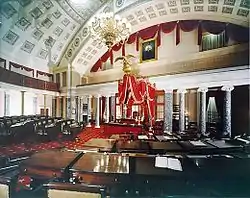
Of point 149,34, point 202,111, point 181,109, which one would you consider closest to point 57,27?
point 149,34

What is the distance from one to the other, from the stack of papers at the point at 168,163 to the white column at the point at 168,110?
17cm

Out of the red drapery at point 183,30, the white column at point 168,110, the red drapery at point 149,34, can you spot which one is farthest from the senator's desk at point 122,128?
the red drapery at point 149,34

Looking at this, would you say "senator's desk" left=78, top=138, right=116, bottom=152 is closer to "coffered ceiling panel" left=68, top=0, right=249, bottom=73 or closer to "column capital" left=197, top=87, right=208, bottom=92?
"coffered ceiling panel" left=68, top=0, right=249, bottom=73

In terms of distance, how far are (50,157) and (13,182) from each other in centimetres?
25

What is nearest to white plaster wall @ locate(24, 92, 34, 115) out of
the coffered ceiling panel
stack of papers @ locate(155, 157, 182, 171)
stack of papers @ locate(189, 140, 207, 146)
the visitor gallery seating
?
the visitor gallery seating

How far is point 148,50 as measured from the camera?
1868 mm

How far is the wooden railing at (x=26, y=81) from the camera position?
1905mm

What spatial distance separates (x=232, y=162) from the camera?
5.62ft

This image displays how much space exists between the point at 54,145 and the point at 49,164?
0.16m

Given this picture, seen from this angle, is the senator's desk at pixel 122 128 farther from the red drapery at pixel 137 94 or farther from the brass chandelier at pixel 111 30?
the brass chandelier at pixel 111 30

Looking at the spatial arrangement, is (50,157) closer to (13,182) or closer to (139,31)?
(13,182)

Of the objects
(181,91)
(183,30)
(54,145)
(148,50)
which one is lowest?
(54,145)

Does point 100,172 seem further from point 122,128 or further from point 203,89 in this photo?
point 203,89

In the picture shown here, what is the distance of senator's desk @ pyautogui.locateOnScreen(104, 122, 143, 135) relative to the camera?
72.9 inches
